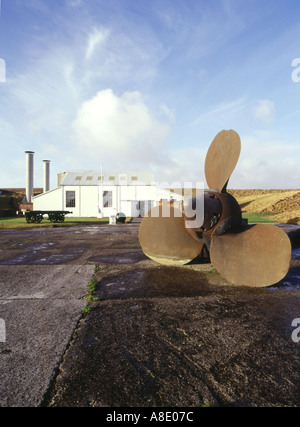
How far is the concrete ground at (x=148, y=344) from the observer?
1.75 metres

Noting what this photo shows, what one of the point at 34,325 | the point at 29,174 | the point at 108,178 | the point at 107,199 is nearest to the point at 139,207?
the point at 107,199

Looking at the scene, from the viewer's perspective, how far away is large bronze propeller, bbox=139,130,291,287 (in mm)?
4051

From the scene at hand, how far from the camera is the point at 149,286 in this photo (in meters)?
4.19

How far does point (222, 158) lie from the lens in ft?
17.5

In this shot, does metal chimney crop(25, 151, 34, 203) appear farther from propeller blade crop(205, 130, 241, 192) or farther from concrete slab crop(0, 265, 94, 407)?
propeller blade crop(205, 130, 241, 192)

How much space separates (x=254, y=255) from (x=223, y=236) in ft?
2.09

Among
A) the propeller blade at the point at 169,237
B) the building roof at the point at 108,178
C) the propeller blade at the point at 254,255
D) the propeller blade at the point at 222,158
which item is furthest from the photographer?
the building roof at the point at 108,178

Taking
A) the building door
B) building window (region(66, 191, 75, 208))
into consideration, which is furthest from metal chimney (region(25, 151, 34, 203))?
the building door

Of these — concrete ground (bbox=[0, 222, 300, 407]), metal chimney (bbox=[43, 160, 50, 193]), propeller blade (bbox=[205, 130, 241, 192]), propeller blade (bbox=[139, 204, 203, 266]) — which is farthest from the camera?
metal chimney (bbox=[43, 160, 50, 193])

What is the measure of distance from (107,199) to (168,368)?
26134 mm

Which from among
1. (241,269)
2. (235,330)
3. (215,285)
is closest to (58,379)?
(235,330)

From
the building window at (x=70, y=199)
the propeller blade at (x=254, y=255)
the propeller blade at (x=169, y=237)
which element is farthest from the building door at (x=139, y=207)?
the propeller blade at (x=254, y=255)

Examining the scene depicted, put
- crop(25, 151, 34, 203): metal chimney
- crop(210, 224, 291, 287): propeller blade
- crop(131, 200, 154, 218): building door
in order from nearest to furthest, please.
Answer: crop(210, 224, 291, 287): propeller blade
crop(131, 200, 154, 218): building door
crop(25, 151, 34, 203): metal chimney

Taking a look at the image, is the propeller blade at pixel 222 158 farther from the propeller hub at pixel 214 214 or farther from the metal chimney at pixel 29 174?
the metal chimney at pixel 29 174
